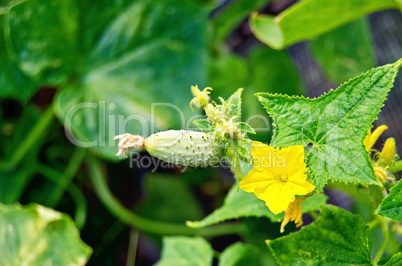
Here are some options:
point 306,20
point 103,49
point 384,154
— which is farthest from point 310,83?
point 384,154

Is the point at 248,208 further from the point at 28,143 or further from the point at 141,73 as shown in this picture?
the point at 28,143

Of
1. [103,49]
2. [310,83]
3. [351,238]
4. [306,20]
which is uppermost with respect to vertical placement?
[103,49]

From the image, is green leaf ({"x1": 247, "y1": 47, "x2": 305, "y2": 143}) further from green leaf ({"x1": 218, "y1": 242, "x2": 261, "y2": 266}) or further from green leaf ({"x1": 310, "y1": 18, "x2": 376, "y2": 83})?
green leaf ({"x1": 218, "y1": 242, "x2": 261, "y2": 266})

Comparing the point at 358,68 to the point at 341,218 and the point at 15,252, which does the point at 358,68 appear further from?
the point at 15,252

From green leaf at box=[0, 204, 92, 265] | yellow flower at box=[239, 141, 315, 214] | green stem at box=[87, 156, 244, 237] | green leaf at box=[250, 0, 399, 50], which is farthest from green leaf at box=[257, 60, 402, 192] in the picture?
green stem at box=[87, 156, 244, 237]

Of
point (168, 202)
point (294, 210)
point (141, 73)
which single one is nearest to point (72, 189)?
point (168, 202)

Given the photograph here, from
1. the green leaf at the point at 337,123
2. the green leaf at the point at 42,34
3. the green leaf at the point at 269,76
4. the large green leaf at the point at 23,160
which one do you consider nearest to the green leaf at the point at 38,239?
the large green leaf at the point at 23,160
